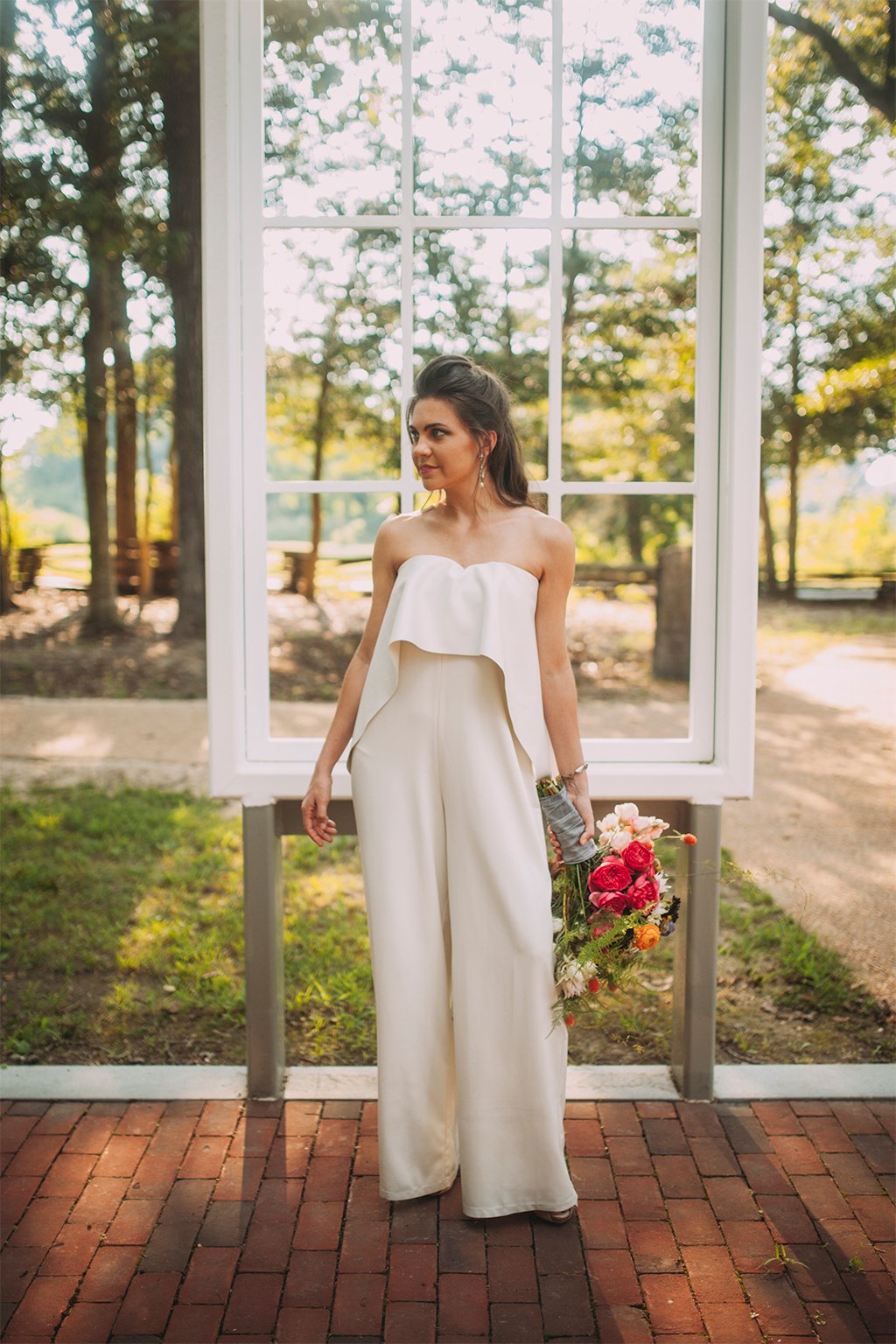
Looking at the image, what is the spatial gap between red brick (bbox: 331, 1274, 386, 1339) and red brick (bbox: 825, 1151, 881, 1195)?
111 centimetres

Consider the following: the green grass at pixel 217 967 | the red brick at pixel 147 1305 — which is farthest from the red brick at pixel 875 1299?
the red brick at pixel 147 1305

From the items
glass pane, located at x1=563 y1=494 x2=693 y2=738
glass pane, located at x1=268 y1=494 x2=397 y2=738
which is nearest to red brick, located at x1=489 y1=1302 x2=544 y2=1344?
glass pane, located at x1=268 y1=494 x2=397 y2=738

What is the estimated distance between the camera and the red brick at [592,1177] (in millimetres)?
2520

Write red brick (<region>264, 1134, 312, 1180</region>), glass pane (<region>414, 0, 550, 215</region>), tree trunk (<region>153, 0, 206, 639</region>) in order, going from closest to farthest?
red brick (<region>264, 1134, 312, 1180</region>)
glass pane (<region>414, 0, 550, 215</region>)
tree trunk (<region>153, 0, 206, 639</region>)

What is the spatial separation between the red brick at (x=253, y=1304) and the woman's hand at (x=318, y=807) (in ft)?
2.95

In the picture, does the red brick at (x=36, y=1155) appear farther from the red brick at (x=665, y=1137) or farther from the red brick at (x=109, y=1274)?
the red brick at (x=665, y=1137)

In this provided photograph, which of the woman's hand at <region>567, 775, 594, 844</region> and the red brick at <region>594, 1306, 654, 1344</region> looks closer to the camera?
the red brick at <region>594, 1306, 654, 1344</region>

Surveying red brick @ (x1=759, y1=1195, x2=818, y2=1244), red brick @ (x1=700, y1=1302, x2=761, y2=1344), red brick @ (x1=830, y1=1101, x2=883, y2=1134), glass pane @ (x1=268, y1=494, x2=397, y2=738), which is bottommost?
red brick @ (x1=830, y1=1101, x2=883, y2=1134)

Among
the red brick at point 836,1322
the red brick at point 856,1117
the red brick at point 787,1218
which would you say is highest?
the red brick at point 836,1322

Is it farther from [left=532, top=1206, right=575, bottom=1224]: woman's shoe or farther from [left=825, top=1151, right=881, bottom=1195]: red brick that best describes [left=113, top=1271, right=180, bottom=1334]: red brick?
[left=825, top=1151, right=881, bottom=1195]: red brick

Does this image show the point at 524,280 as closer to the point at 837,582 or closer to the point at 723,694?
the point at 723,694

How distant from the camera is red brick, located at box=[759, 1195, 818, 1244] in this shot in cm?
235

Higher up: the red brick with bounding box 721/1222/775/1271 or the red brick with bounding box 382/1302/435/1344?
the red brick with bounding box 382/1302/435/1344

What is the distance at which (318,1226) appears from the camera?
2.39 meters
